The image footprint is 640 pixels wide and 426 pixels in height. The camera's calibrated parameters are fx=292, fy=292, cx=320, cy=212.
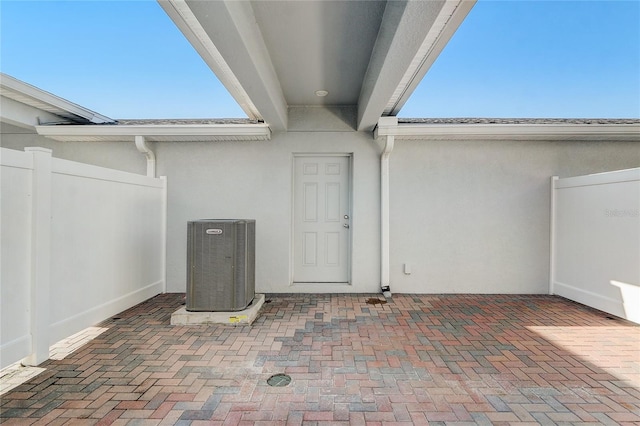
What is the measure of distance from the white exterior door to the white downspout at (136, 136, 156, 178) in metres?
2.33

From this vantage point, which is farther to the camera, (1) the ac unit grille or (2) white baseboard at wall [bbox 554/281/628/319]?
(2) white baseboard at wall [bbox 554/281/628/319]

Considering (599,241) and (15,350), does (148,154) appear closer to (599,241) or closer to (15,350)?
(15,350)

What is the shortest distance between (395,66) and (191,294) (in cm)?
331

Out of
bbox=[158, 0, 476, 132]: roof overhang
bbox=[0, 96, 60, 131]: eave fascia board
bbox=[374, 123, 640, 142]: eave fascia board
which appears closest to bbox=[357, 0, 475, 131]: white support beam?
bbox=[158, 0, 476, 132]: roof overhang

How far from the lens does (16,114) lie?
4164mm

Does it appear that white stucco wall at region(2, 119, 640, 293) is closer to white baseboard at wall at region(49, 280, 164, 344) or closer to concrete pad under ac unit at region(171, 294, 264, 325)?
white baseboard at wall at region(49, 280, 164, 344)

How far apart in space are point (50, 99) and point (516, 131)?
22.0 feet

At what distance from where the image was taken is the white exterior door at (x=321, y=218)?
4.97 m

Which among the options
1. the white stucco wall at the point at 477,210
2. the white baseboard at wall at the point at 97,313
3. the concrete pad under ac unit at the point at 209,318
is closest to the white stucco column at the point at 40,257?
the white baseboard at wall at the point at 97,313

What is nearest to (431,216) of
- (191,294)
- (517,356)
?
(517,356)

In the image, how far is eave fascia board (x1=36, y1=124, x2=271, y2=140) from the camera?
14.4 feet

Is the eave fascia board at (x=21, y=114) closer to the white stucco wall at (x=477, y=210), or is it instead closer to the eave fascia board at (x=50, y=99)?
the eave fascia board at (x=50, y=99)

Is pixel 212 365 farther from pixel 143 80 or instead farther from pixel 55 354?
pixel 143 80

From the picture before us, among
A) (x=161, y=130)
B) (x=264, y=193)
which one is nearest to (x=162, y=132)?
(x=161, y=130)
